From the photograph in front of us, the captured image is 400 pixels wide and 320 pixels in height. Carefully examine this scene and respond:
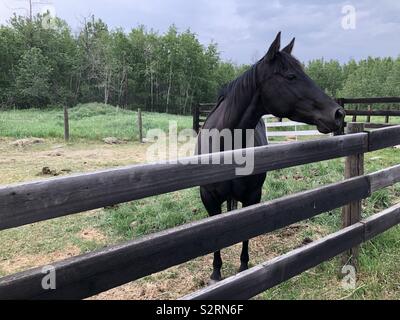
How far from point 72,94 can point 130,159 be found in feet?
124

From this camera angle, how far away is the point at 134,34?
5084 cm

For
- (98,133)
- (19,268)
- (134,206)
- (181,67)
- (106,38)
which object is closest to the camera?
(19,268)

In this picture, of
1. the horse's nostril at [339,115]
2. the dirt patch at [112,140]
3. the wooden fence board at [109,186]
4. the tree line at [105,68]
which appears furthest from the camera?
the tree line at [105,68]

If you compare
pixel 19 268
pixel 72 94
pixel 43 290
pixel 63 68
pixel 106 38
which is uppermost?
pixel 106 38

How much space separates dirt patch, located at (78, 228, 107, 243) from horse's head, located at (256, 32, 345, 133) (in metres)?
2.54

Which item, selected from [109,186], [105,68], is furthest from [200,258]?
[105,68]

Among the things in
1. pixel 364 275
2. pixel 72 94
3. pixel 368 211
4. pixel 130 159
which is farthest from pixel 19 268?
pixel 72 94

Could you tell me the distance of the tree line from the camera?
3931cm

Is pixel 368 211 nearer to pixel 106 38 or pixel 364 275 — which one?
pixel 364 275

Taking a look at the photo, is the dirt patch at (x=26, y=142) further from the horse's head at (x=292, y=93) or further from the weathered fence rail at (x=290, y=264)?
the weathered fence rail at (x=290, y=264)

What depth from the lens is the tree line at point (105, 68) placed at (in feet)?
129

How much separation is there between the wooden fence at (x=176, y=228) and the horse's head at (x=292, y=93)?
186mm

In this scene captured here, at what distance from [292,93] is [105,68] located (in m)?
45.0

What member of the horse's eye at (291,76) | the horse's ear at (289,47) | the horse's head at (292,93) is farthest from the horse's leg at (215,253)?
the horse's ear at (289,47)
